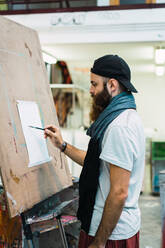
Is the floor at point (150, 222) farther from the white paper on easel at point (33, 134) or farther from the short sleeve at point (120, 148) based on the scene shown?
the short sleeve at point (120, 148)

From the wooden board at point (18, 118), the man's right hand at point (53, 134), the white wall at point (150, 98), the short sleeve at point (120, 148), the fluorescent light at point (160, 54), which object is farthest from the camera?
the white wall at point (150, 98)

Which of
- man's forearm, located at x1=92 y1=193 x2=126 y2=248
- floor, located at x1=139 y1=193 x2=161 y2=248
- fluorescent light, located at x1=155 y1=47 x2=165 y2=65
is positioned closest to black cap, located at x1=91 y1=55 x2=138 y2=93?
man's forearm, located at x1=92 y1=193 x2=126 y2=248

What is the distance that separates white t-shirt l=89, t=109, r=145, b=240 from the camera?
1.20 metres

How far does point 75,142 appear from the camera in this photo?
16.2 ft

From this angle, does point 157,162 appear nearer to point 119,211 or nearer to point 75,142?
point 75,142

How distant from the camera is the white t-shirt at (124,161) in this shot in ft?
3.93

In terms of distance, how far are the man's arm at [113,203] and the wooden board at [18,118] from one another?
45 cm

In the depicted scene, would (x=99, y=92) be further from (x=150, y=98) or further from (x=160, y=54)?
(x=150, y=98)

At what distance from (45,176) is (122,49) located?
15.0 feet

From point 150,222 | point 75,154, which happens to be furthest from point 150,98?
point 75,154

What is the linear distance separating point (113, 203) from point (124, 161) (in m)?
0.18

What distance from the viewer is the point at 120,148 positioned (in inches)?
47.1

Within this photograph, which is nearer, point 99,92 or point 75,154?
point 99,92

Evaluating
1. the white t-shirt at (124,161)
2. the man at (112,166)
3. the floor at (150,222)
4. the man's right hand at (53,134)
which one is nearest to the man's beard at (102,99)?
the man at (112,166)
